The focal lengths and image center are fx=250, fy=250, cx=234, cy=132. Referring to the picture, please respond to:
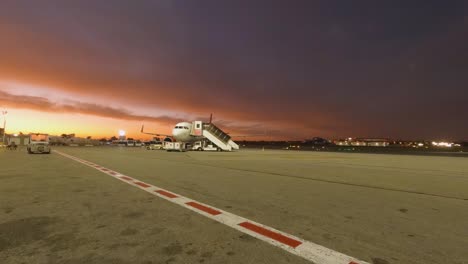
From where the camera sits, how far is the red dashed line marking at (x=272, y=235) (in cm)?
352

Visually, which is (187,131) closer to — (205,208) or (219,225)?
(205,208)

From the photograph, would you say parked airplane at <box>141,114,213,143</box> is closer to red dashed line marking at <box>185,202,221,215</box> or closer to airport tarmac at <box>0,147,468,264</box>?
airport tarmac at <box>0,147,468,264</box>

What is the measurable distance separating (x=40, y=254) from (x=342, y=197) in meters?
6.49

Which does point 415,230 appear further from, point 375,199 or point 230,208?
point 230,208

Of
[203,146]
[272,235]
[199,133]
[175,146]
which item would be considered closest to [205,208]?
[272,235]

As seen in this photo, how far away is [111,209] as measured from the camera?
5.27 meters

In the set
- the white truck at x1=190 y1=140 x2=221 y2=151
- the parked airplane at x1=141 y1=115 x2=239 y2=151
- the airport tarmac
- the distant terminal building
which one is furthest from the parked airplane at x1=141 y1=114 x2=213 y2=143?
the distant terminal building

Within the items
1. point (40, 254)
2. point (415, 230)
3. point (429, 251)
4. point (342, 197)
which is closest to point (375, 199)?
point (342, 197)

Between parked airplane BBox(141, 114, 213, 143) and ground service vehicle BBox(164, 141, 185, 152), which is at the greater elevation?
parked airplane BBox(141, 114, 213, 143)

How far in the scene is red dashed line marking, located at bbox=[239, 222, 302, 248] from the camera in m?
3.52

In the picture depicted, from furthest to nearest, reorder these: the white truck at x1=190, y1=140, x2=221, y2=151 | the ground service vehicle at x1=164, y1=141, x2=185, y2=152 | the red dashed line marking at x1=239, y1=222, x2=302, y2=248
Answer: the white truck at x1=190, y1=140, x2=221, y2=151, the ground service vehicle at x1=164, y1=141, x2=185, y2=152, the red dashed line marking at x1=239, y1=222, x2=302, y2=248

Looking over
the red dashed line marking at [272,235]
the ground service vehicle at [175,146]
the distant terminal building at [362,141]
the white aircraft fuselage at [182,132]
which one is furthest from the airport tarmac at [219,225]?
the distant terminal building at [362,141]

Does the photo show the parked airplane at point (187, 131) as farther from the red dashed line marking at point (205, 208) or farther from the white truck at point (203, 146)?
the red dashed line marking at point (205, 208)

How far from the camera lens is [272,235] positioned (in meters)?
3.83
